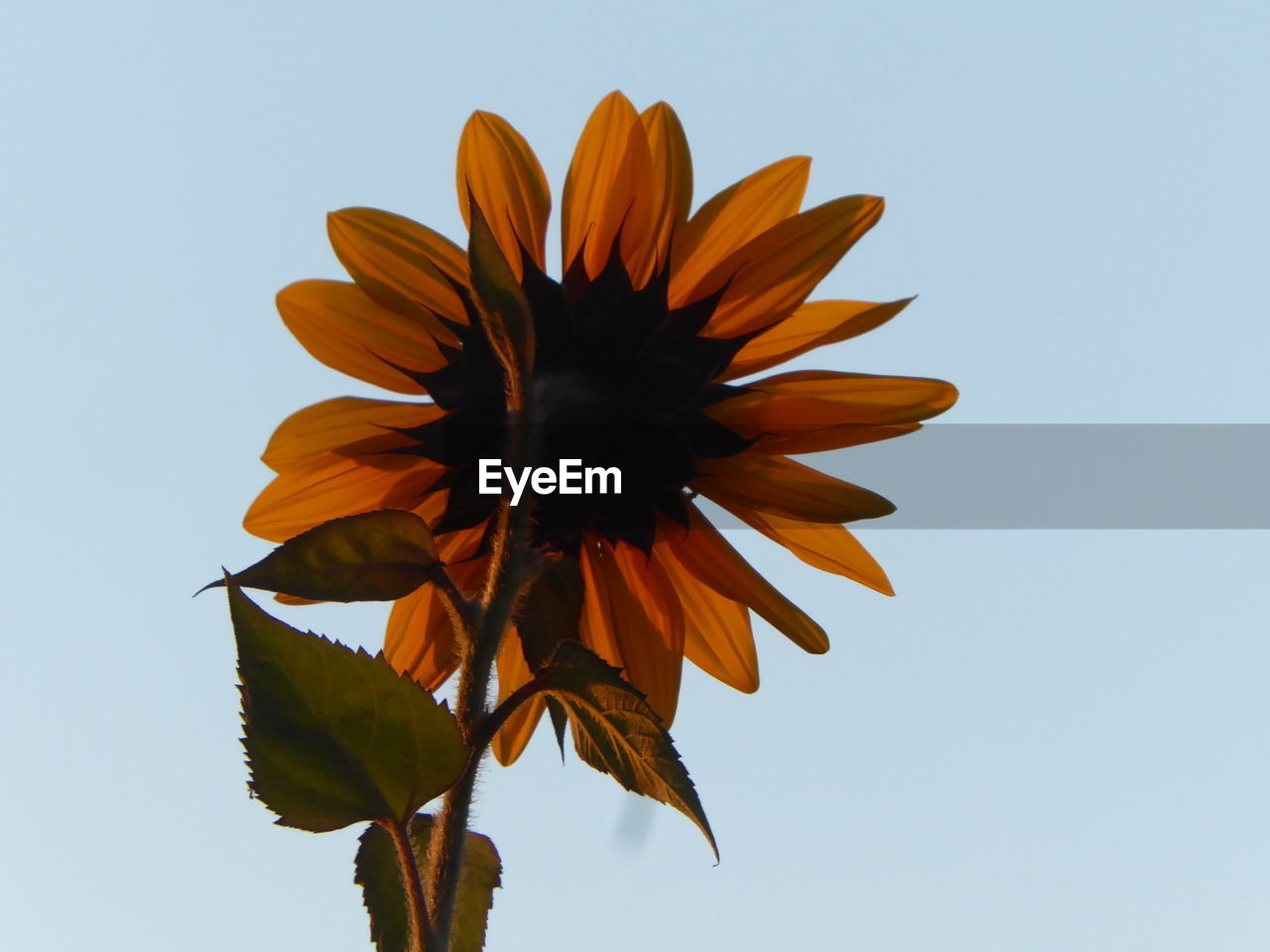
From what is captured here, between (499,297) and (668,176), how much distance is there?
2.12 ft

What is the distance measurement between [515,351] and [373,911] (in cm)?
50

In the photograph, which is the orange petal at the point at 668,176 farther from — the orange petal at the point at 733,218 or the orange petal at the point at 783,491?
the orange petal at the point at 783,491

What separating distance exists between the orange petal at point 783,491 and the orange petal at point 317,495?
0.44m

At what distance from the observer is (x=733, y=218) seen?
5.53 feet

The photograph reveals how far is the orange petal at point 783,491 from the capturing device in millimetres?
1560

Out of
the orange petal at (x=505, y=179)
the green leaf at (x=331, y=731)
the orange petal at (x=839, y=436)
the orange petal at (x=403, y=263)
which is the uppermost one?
the orange petal at (x=505, y=179)

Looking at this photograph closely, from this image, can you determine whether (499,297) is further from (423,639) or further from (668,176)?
(423,639)

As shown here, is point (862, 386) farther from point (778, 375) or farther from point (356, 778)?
point (356, 778)

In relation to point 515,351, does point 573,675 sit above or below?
below

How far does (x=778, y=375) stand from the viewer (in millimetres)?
1625

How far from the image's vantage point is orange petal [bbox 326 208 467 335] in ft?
5.46

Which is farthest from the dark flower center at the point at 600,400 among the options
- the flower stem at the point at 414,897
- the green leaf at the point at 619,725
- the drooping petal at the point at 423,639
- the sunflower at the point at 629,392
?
the flower stem at the point at 414,897

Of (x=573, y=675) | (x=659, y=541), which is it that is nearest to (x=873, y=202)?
(x=659, y=541)

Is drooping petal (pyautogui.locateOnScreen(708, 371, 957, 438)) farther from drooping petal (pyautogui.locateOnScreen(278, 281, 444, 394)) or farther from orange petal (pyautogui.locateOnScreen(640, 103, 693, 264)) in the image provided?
drooping petal (pyautogui.locateOnScreen(278, 281, 444, 394))
